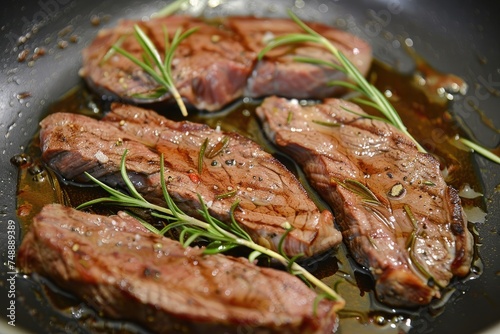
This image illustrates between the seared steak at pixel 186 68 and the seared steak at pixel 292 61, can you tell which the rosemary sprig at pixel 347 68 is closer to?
the seared steak at pixel 292 61

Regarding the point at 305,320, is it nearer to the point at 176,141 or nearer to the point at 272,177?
the point at 272,177

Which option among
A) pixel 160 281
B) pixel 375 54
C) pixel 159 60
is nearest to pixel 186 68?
pixel 159 60

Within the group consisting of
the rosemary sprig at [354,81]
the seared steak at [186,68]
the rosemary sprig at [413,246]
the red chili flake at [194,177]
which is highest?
the seared steak at [186,68]

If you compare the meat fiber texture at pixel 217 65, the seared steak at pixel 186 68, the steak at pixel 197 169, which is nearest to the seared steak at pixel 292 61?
the meat fiber texture at pixel 217 65

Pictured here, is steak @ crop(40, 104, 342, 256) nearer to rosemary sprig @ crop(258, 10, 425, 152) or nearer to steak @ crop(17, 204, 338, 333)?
steak @ crop(17, 204, 338, 333)

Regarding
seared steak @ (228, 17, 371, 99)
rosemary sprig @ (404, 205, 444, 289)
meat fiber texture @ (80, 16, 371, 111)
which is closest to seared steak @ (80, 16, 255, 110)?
meat fiber texture @ (80, 16, 371, 111)
